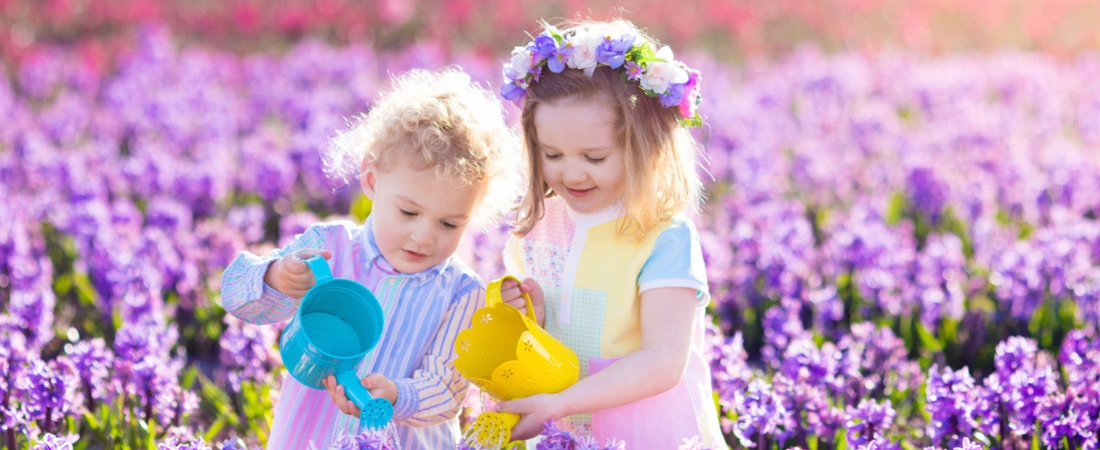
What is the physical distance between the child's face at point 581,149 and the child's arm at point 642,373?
30cm

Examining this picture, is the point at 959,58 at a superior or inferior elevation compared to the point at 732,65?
superior

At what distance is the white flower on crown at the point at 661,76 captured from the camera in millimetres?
2689

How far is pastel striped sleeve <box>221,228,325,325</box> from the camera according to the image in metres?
2.65

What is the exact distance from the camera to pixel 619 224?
278 cm

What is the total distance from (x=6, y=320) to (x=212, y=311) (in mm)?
911

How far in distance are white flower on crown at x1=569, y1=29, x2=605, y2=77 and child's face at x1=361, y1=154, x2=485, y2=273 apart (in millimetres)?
385

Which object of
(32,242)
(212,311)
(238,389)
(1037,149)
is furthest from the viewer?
(1037,149)

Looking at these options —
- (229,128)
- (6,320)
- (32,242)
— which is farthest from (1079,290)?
(229,128)

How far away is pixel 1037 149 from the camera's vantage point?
22.1 feet

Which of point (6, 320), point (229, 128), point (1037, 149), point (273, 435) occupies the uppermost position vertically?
point (1037, 149)

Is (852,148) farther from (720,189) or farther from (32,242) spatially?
(32,242)

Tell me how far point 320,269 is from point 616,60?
88 cm

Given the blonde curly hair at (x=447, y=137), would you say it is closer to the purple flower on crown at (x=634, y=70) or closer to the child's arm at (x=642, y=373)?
the purple flower on crown at (x=634, y=70)

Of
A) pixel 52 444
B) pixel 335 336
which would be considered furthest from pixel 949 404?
pixel 52 444
